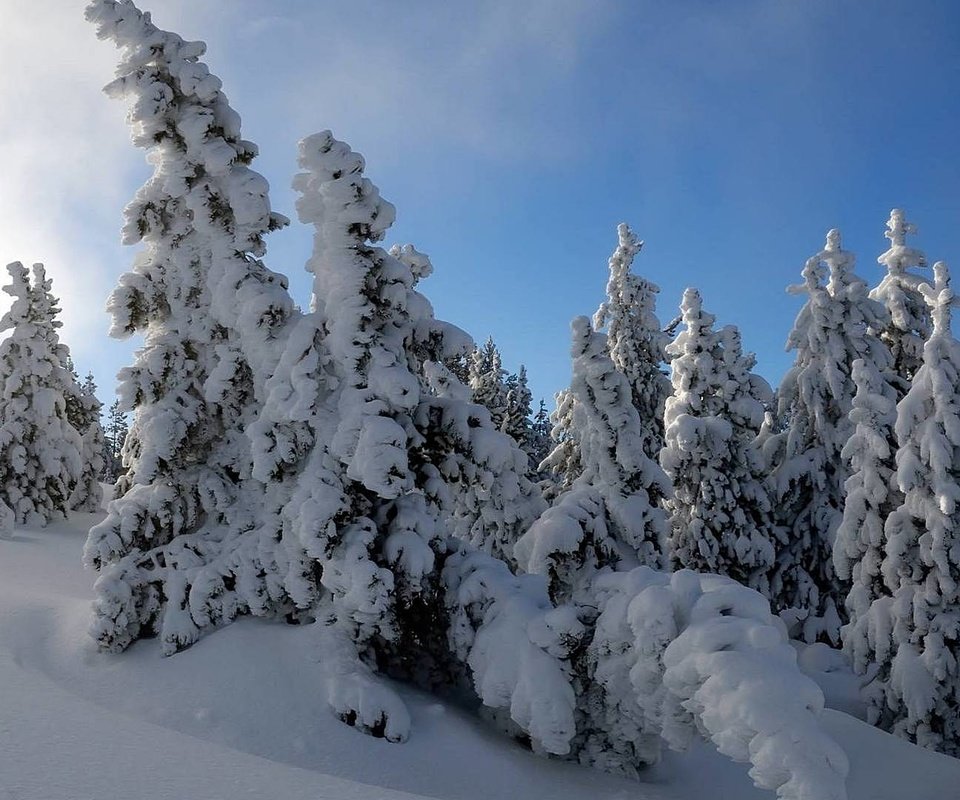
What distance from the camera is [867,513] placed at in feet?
49.7

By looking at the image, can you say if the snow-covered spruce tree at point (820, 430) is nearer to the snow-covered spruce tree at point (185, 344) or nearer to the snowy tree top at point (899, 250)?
the snowy tree top at point (899, 250)

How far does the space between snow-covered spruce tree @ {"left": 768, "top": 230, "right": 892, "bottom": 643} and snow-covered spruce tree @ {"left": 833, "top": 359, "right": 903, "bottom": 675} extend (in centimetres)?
647

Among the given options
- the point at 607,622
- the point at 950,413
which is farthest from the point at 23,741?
the point at 950,413

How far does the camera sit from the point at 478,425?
9.86 meters

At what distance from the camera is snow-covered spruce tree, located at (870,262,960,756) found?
44.8 ft

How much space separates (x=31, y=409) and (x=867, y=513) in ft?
88.0

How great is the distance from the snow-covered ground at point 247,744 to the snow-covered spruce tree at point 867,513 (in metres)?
3.68

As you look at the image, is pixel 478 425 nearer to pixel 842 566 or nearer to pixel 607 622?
pixel 607 622

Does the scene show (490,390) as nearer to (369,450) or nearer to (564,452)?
(564,452)

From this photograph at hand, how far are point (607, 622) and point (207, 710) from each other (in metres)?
4.56

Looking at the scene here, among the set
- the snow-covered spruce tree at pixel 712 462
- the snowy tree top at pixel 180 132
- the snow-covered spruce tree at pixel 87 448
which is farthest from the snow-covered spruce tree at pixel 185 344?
the snow-covered spruce tree at pixel 87 448

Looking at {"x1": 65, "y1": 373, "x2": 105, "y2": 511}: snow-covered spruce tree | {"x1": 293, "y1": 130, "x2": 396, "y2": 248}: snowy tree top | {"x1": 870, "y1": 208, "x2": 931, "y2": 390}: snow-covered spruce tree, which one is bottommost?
{"x1": 65, "y1": 373, "x2": 105, "y2": 511}: snow-covered spruce tree

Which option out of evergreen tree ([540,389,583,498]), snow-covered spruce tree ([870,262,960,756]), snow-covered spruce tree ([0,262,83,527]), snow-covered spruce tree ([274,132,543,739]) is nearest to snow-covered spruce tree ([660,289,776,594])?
evergreen tree ([540,389,583,498])

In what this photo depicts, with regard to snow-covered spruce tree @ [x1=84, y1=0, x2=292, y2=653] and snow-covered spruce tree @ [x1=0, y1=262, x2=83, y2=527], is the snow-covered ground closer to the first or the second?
snow-covered spruce tree @ [x1=84, y1=0, x2=292, y2=653]
